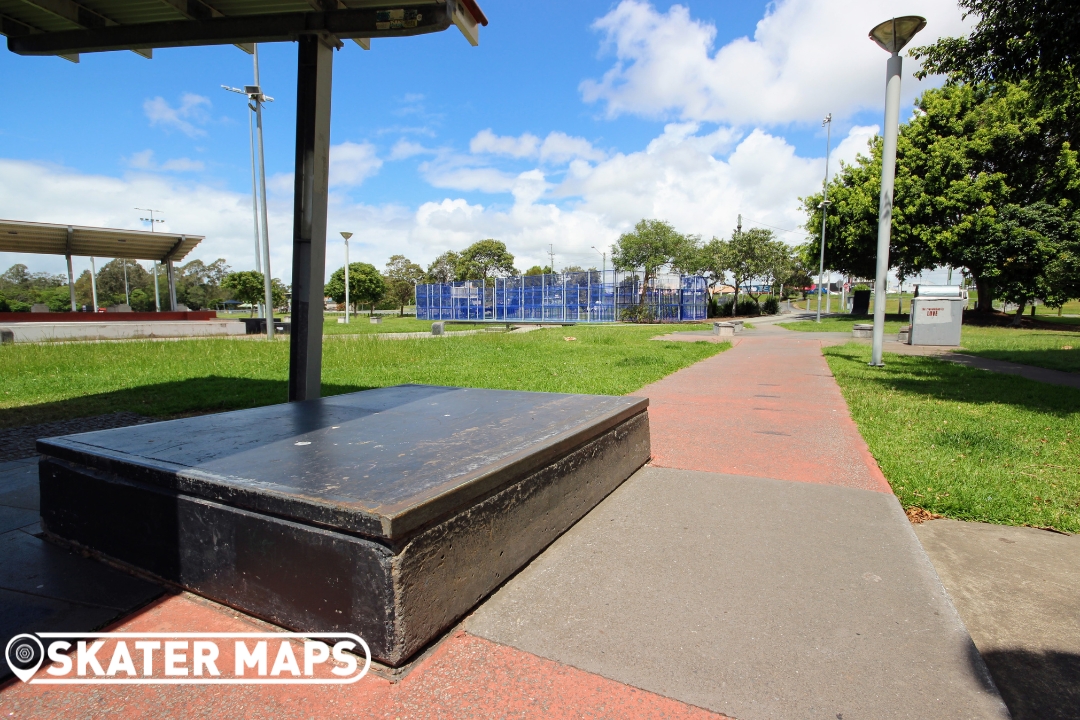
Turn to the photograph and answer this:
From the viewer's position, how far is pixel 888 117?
10.4 meters

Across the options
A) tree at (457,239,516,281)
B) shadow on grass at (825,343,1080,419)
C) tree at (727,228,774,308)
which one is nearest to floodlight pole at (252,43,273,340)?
shadow on grass at (825,343,1080,419)

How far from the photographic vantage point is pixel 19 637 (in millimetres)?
2035

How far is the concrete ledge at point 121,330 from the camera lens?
19.4 m

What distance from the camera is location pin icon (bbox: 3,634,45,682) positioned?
1897 millimetres

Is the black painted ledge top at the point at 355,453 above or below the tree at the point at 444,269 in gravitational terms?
below

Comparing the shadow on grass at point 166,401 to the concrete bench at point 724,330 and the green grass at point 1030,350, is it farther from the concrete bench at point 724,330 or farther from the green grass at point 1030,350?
the concrete bench at point 724,330

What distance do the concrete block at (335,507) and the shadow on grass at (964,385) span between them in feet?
20.4

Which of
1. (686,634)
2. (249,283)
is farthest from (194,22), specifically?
(249,283)

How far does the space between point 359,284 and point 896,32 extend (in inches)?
2185

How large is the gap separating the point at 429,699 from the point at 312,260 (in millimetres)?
3974

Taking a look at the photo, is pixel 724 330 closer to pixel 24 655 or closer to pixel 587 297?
pixel 587 297

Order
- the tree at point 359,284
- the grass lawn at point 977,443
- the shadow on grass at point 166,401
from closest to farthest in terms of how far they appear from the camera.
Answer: the grass lawn at point 977,443 → the shadow on grass at point 166,401 → the tree at point 359,284

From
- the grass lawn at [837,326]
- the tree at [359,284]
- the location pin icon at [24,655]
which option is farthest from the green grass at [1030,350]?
the tree at [359,284]

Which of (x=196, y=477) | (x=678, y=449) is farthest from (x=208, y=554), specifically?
(x=678, y=449)
